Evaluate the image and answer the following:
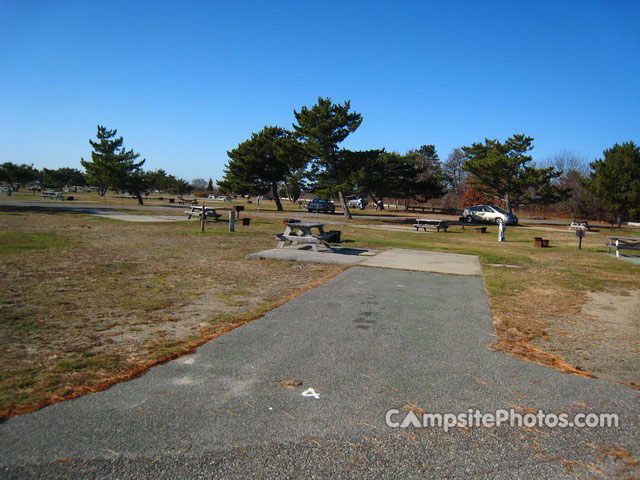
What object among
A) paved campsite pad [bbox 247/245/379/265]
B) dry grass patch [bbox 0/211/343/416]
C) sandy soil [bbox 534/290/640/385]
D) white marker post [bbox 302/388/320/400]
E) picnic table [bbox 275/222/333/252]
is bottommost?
dry grass patch [bbox 0/211/343/416]

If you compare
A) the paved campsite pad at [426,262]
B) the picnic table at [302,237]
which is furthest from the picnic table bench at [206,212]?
the paved campsite pad at [426,262]

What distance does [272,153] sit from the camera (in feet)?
143

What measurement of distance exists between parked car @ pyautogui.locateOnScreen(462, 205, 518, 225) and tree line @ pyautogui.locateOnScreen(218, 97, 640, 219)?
4956 mm

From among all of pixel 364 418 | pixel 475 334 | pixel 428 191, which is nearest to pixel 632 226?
pixel 428 191

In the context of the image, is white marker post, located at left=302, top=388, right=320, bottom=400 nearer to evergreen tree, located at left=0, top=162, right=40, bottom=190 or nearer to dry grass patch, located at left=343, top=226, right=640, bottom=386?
dry grass patch, located at left=343, top=226, right=640, bottom=386

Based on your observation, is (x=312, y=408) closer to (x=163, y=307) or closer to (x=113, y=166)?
(x=163, y=307)

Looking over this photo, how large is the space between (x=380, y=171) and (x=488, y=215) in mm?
9367

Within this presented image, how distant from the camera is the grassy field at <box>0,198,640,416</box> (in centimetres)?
386

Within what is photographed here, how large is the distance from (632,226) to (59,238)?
1664 inches

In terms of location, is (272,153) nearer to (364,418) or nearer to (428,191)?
(428,191)

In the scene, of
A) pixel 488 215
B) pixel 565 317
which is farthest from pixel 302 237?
pixel 488 215

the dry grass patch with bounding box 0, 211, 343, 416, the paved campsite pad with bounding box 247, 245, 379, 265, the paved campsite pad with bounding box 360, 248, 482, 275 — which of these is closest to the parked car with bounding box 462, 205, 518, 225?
the paved campsite pad with bounding box 360, 248, 482, 275

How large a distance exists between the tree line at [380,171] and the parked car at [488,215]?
16.3ft

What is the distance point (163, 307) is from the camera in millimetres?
5875
